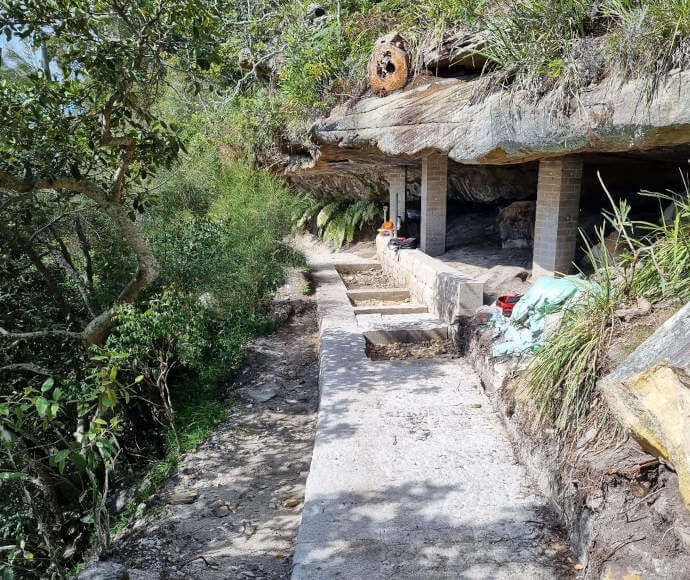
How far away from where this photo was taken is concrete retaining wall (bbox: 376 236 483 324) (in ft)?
21.3

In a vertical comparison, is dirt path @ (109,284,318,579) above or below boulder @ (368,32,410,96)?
below

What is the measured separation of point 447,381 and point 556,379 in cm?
188

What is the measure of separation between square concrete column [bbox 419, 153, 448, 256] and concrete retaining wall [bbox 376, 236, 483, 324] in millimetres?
483

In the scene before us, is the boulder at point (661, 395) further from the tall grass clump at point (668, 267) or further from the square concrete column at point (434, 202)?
the square concrete column at point (434, 202)

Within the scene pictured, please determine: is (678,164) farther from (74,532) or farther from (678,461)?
(74,532)

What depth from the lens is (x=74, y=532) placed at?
5.47 meters

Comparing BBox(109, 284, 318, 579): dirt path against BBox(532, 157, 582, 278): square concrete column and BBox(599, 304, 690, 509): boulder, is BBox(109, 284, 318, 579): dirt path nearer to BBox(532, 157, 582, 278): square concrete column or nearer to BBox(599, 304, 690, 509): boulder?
BBox(599, 304, 690, 509): boulder

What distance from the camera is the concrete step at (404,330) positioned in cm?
675

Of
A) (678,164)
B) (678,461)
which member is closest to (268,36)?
(678,164)

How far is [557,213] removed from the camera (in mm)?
6930

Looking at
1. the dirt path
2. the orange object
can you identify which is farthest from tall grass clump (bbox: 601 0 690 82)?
the dirt path

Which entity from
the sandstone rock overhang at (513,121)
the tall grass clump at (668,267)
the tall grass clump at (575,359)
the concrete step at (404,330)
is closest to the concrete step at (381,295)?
the concrete step at (404,330)

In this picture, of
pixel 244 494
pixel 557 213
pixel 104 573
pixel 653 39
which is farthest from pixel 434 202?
pixel 104 573

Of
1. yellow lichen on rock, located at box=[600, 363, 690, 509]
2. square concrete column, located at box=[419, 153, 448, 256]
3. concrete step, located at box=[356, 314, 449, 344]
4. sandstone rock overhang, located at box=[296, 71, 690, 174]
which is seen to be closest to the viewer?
yellow lichen on rock, located at box=[600, 363, 690, 509]
